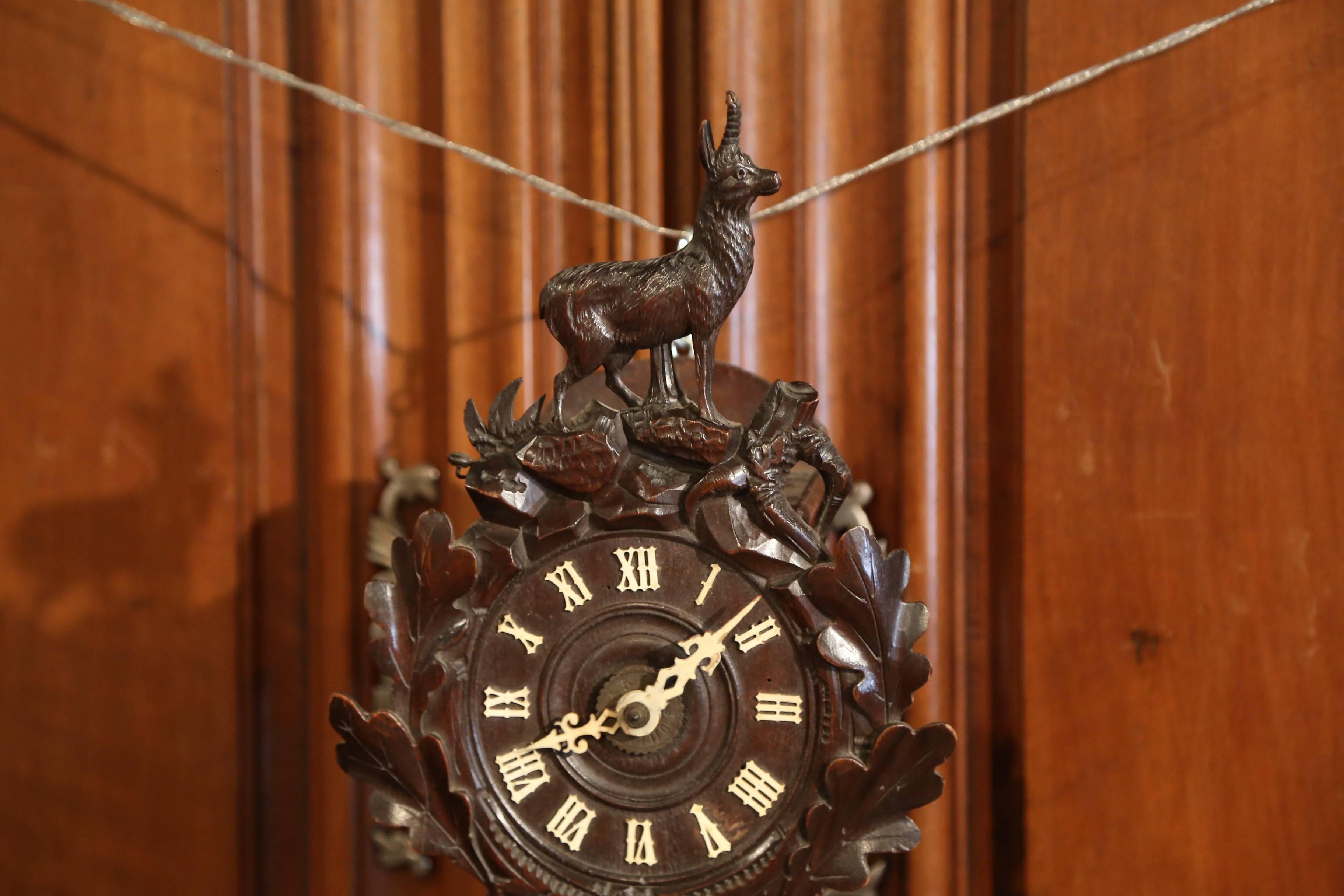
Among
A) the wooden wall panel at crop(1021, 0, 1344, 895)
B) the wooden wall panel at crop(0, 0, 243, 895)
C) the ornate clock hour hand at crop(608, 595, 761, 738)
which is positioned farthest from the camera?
the wooden wall panel at crop(0, 0, 243, 895)

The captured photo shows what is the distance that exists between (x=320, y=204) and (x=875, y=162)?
22.8 inches

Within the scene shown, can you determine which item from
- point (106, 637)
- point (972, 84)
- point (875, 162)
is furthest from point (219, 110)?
point (972, 84)

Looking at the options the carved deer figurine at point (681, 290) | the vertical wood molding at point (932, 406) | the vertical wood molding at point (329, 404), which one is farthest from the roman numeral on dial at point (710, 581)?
the vertical wood molding at point (329, 404)

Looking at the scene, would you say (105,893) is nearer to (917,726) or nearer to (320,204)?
(320,204)

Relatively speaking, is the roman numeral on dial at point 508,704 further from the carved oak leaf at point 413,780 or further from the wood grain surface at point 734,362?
the wood grain surface at point 734,362

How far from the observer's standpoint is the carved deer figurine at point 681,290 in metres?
0.69

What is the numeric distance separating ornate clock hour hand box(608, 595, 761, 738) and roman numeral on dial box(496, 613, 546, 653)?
7cm

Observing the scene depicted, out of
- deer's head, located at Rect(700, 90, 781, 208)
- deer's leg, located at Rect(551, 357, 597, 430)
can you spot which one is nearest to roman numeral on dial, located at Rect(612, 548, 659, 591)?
deer's leg, located at Rect(551, 357, 597, 430)

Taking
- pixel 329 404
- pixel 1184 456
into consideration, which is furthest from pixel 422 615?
pixel 1184 456

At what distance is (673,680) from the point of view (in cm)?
68

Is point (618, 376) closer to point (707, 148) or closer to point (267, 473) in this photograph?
point (707, 148)

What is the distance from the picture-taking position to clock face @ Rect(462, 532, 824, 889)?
0.70 m

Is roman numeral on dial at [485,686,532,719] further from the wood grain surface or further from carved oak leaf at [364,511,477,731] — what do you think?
the wood grain surface

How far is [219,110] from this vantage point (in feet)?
3.38
